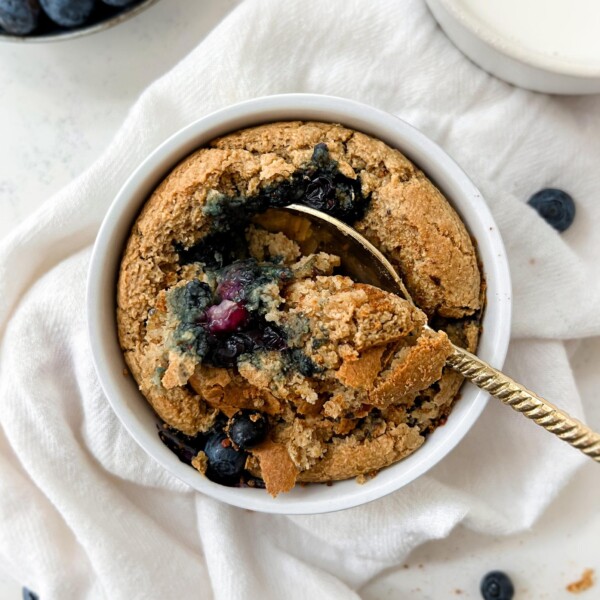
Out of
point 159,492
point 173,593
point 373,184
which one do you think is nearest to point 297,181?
point 373,184

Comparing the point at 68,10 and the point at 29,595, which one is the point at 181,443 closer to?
the point at 29,595

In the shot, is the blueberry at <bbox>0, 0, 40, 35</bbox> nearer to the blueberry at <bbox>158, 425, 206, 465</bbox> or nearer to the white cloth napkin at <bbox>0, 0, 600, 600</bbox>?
the white cloth napkin at <bbox>0, 0, 600, 600</bbox>

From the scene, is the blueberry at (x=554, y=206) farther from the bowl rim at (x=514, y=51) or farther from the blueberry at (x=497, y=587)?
the blueberry at (x=497, y=587)

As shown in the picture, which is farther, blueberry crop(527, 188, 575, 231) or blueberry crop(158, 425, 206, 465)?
blueberry crop(527, 188, 575, 231)

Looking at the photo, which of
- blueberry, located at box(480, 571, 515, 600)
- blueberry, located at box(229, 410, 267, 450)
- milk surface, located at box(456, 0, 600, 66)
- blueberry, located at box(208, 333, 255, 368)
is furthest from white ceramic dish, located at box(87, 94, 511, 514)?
blueberry, located at box(480, 571, 515, 600)

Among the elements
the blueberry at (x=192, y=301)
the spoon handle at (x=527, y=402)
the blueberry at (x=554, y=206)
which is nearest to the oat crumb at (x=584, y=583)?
the spoon handle at (x=527, y=402)

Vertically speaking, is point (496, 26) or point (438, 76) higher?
point (496, 26)

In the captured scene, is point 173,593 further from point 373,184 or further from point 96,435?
point 373,184
